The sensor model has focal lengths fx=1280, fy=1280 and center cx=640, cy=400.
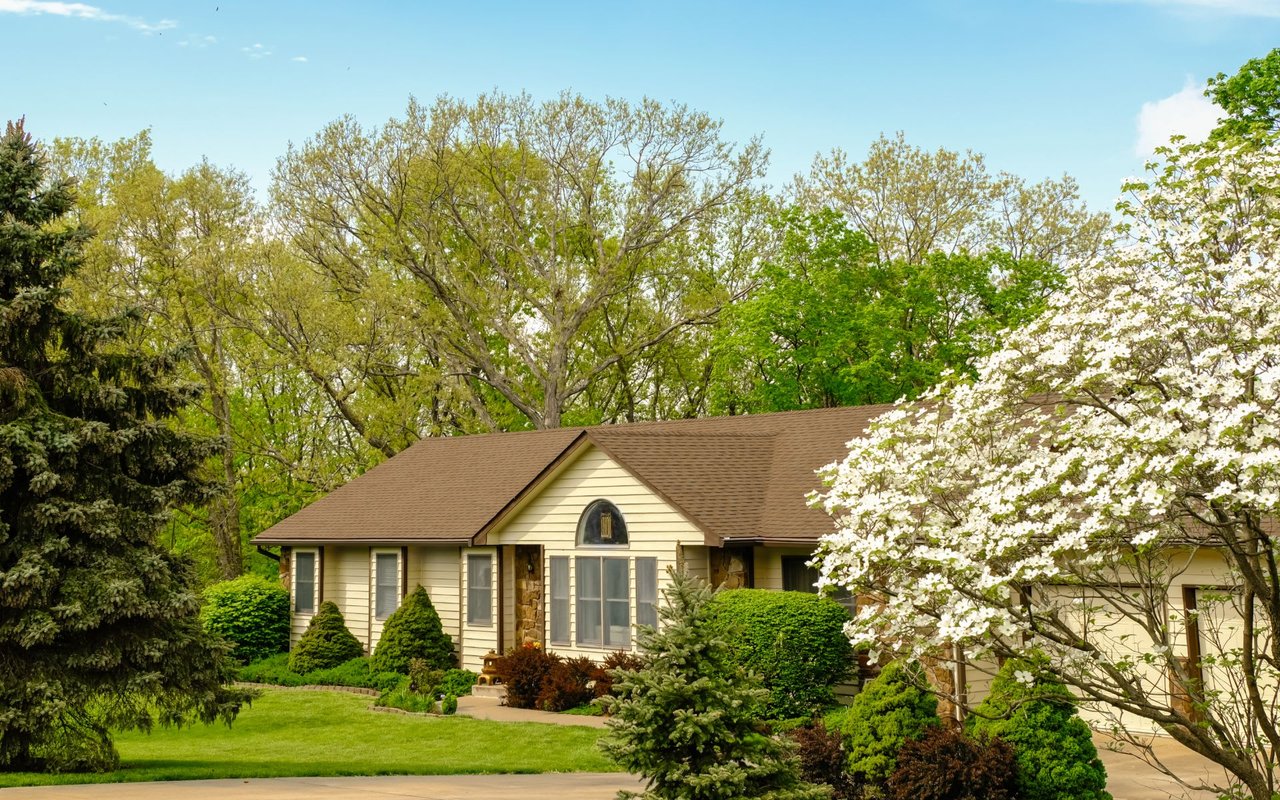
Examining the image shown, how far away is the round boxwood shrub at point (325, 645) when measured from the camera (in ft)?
90.1

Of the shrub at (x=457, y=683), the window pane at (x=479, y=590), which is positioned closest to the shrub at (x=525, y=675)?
the shrub at (x=457, y=683)

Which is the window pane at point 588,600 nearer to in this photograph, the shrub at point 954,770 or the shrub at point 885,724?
the shrub at point 885,724

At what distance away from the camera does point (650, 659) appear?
11.3 m

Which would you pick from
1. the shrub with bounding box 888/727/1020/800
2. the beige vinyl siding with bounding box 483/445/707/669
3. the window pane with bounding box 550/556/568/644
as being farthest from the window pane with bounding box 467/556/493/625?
the shrub with bounding box 888/727/1020/800

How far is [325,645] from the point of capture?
27.7 m

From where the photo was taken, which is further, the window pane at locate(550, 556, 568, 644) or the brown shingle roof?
the window pane at locate(550, 556, 568, 644)

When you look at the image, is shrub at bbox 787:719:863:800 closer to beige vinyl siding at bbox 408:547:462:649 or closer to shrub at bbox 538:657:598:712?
shrub at bbox 538:657:598:712

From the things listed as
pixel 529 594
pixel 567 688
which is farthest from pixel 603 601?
pixel 529 594

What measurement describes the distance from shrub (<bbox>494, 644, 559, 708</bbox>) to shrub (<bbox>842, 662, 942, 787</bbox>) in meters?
9.29

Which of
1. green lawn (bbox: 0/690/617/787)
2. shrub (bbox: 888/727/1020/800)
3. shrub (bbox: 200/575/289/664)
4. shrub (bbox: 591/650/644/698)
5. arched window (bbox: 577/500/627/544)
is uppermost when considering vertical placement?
arched window (bbox: 577/500/627/544)

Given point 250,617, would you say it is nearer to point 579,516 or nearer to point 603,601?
point 579,516

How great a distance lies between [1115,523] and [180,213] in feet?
117

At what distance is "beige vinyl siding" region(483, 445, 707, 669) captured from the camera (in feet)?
Answer: 73.6

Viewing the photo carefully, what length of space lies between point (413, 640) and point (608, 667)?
594cm
